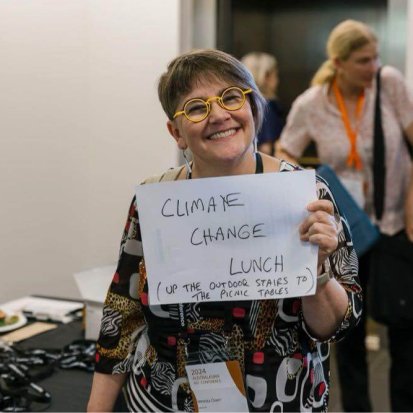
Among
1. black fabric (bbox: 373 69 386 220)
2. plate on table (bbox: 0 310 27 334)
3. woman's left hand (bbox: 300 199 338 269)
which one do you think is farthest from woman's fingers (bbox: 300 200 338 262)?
black fabric (bbox: 373 69 386 220)

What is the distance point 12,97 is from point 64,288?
2.28 feet

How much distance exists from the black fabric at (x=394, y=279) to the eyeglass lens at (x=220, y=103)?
1.47 m

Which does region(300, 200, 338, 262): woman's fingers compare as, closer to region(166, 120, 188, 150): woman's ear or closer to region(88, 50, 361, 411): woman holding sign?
region(88, 50, 361, 411): woman holding sign

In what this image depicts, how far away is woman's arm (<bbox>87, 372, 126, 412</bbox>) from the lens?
1.15 metres

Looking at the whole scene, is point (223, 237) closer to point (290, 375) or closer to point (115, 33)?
point (290, 375)

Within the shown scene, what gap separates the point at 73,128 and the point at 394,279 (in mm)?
1228

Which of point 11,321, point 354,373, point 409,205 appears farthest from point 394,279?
point 11,321

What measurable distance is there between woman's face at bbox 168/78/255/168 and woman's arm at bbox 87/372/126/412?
427mm

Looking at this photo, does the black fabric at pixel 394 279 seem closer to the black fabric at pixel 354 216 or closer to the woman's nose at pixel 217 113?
the black fabric at pixel 354 216

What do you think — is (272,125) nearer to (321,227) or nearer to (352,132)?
(352,132)

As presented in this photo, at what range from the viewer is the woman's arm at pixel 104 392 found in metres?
1.15

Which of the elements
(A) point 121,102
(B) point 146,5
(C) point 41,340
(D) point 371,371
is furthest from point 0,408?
(D) point 371,371

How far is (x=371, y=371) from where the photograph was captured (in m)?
3.41

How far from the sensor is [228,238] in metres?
1.00
